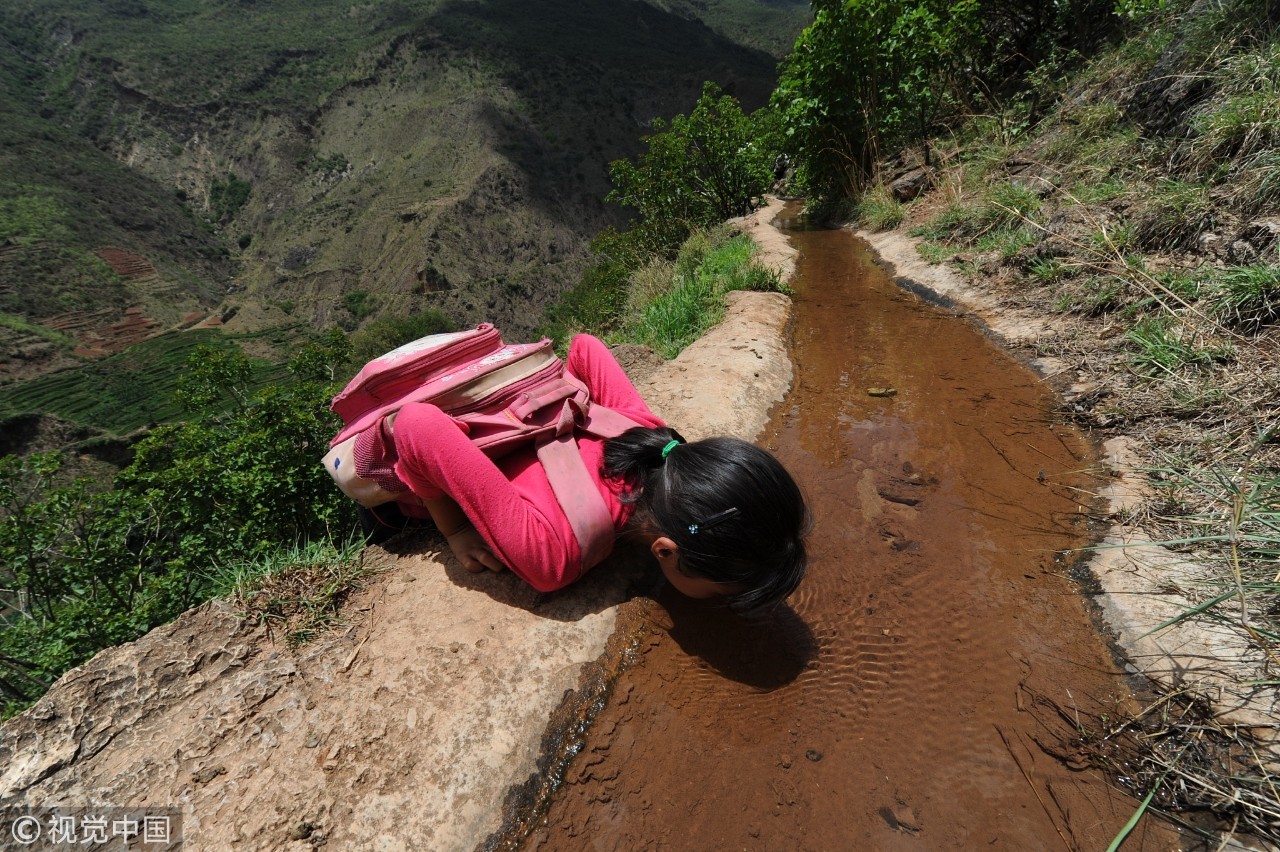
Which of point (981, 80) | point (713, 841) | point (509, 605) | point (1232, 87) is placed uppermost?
point (981, 80)

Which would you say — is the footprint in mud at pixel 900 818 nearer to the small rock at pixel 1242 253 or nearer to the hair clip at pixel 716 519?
the hair clip at pixel 716 519

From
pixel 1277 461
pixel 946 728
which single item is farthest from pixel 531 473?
pixel 1277 461

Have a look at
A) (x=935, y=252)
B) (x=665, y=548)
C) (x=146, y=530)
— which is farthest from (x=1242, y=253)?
(x=146, y=530)

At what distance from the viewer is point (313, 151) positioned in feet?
244

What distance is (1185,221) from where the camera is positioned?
3287mm

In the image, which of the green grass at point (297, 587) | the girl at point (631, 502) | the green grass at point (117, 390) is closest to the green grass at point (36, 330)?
the green grass at point (117, 390)

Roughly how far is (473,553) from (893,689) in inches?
61.7

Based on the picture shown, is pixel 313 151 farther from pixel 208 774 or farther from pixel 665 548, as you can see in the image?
pixel 665 548

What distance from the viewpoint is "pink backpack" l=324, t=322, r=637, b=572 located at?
188cm

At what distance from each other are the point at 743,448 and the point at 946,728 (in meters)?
1.03

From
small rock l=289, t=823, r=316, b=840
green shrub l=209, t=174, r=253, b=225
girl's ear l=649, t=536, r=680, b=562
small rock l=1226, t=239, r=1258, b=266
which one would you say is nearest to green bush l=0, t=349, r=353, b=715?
small rock l=289, t=823, r=316, b=840

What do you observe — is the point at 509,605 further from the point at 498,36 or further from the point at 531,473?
the point at 498,36

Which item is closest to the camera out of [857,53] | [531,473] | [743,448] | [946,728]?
[946,728]

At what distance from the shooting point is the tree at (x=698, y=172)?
404 inches
